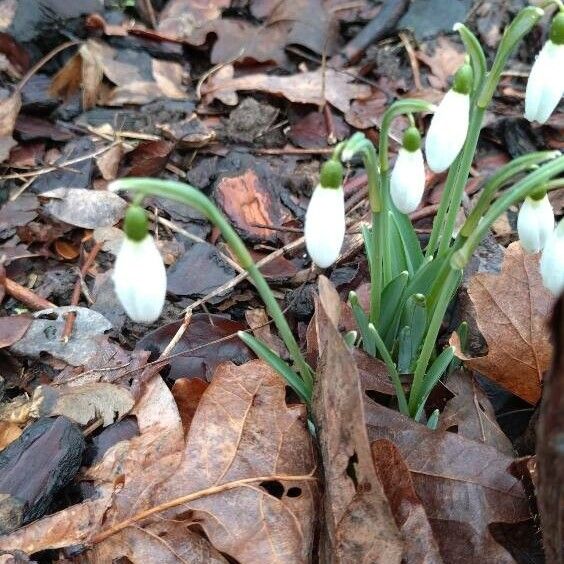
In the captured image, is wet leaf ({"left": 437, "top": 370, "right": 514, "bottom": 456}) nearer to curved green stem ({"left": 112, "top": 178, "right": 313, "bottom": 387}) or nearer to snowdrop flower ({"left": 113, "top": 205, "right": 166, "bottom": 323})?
curved green stem ({"left": 112, "top": 178, "right": 313, "bottom": 387})

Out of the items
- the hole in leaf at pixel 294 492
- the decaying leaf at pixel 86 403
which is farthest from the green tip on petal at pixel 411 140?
the decaying leaf at pixel 86 403

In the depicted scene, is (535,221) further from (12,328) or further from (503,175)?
(12,328)

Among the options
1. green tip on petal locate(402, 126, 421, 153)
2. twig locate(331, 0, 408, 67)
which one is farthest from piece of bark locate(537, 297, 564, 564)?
twig locate(331, 0, 408, 67)

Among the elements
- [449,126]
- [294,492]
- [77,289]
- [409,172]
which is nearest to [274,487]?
[294,492]

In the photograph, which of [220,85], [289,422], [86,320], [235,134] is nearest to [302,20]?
[220,85]

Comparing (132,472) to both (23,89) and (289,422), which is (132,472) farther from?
(23,89)

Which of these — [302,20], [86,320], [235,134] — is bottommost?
[86,320]

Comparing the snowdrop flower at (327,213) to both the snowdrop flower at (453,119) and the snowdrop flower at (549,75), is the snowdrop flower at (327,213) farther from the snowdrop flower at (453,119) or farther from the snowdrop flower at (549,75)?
the snowdrop flower at (549,75)
